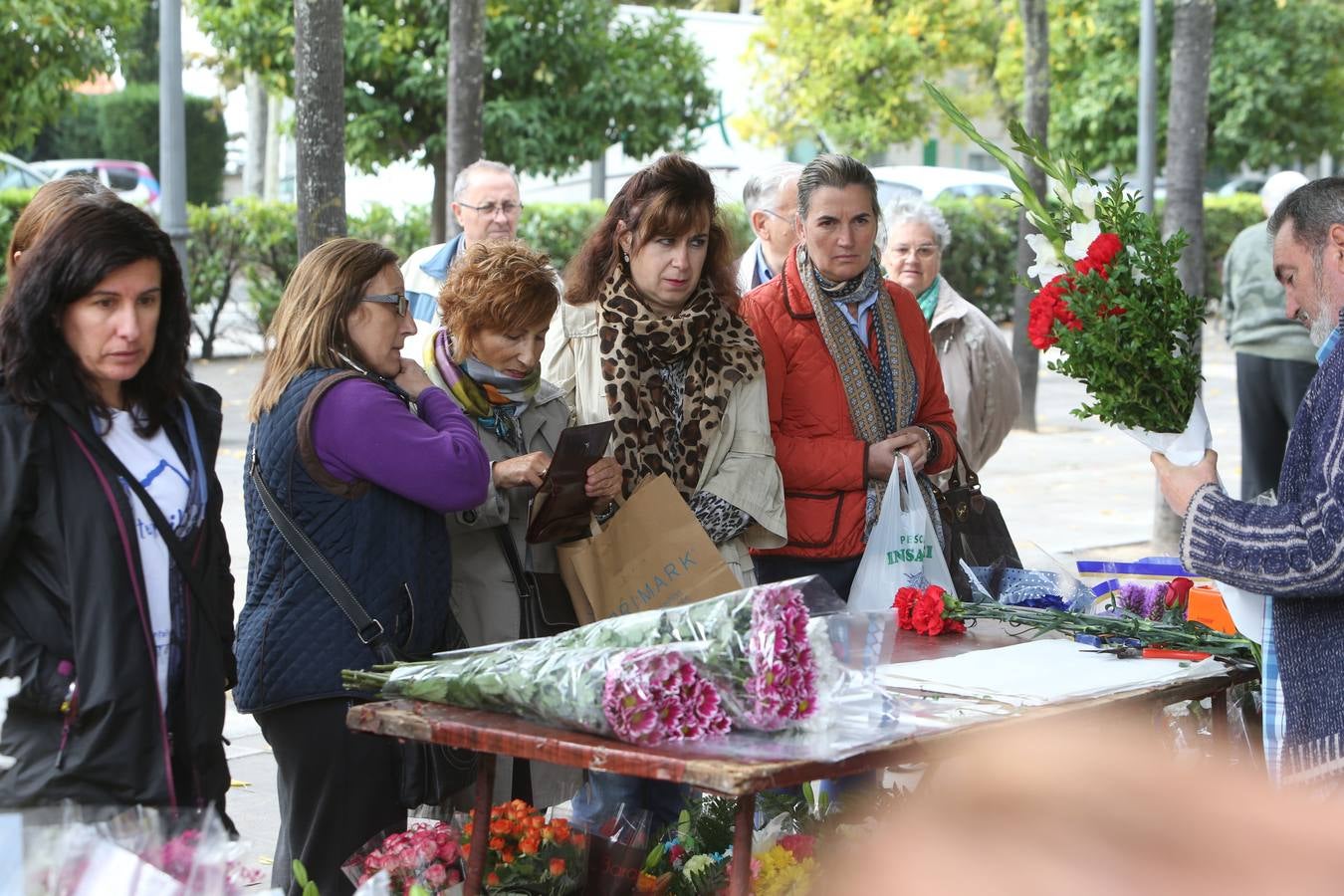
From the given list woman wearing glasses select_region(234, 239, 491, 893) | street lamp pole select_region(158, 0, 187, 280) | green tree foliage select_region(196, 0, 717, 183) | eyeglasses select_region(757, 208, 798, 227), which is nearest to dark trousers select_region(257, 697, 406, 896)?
woman wearing glasses select_region(234, 239, 491, 893)

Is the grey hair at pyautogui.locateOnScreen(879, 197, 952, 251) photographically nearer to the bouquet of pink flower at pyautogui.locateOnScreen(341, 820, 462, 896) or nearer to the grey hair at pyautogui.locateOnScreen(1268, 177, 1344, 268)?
the grey hair at pyautogui.locateOnScreen(1268, 177, 1344, 268)

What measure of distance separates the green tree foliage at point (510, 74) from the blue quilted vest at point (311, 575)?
880 cm

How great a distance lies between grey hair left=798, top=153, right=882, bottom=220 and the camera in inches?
174

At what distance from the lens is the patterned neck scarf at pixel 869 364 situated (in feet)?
14.2

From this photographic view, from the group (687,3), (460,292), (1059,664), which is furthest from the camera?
(687,3)

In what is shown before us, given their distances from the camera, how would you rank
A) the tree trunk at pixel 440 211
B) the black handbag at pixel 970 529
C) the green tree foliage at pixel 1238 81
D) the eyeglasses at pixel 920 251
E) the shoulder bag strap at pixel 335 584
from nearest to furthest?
the shoulder bag strap at pixel 335 584
the black handbag at pixel 970 529
the eyeglasses at pixel 920 251
the tree trunk at pixel 440 211
the green tree foliage at pixel 1238 81

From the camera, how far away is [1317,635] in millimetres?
3096

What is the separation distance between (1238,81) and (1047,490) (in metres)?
12.8

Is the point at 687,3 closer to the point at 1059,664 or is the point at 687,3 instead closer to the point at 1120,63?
the point at 1120,63

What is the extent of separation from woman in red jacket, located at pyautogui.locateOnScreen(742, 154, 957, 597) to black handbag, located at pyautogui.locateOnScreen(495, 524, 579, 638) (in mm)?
711

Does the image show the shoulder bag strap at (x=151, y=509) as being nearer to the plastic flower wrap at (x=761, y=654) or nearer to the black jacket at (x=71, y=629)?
the black jacket at (x=71, y=629)

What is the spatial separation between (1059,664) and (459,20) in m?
5.77

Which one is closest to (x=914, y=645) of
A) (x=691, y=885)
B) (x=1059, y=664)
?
(x=1059, y=664)

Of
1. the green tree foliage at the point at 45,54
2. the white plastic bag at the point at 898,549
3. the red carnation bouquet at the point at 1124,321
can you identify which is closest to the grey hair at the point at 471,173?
the white plastic bag at the point at 898,549
